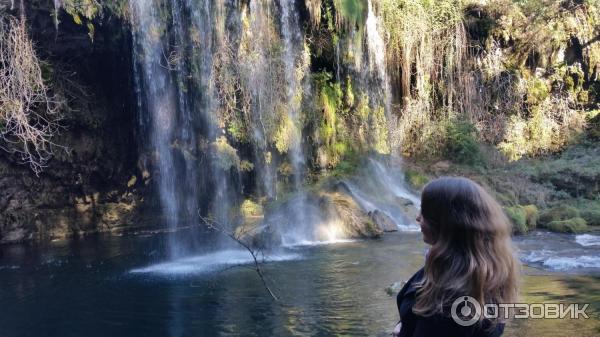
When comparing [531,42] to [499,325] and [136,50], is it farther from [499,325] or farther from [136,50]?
[499,325]

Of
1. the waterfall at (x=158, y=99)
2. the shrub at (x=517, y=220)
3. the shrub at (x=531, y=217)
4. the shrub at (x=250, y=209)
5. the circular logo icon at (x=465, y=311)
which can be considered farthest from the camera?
the shrub at (x=250, y=209)

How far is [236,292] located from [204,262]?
3.03 metres

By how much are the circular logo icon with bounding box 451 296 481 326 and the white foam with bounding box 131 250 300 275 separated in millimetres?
8780

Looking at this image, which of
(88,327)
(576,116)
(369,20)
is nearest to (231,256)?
(88,327)

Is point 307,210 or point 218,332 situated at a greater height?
point 307,210

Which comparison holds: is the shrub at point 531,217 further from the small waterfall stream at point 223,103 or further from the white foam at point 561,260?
the small waterfall stream at point 223,103

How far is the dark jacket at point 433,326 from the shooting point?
5.25 feet

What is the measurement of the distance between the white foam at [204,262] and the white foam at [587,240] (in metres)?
5.70

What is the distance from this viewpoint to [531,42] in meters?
20.7

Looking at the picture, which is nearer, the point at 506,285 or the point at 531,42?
the point at 506,285

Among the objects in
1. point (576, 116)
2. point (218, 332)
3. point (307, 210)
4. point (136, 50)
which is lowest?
point (218, 332)

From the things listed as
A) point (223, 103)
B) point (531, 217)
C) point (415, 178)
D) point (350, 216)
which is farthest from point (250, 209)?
point (531, 217)

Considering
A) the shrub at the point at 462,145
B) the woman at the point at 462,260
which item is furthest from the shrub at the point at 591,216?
the woman at the point at 462,260

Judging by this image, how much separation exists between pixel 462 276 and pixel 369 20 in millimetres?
17350
